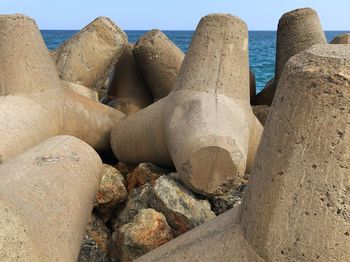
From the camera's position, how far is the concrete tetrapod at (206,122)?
7.98 ft

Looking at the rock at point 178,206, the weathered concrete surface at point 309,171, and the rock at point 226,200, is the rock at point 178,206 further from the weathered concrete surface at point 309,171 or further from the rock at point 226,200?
the weathered concrete surface at point 309,171

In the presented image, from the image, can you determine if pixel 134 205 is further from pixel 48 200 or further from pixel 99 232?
pixel 48 200

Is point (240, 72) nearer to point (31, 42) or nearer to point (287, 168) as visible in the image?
point (31, 42)

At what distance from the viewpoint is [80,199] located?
1.93 m

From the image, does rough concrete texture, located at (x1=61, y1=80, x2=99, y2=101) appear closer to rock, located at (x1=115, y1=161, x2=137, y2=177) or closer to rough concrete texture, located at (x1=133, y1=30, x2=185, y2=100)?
rough concrete texture, located at (x1=133, y1=30, x2=185, y2=100)

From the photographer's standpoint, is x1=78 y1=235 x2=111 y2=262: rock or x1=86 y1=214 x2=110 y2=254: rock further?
x1=86 y1=214 x2=110 y2=254: rock

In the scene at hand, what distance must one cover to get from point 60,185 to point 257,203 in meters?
0.76

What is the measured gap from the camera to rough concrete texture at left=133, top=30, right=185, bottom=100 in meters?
3.94

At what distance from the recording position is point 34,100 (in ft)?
10.2

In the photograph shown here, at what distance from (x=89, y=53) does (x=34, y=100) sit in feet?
3.33

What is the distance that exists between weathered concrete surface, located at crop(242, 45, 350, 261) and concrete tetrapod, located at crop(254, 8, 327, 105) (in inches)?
111

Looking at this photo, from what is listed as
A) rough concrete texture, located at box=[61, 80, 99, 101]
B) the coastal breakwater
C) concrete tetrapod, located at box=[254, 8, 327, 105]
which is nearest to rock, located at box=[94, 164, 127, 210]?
the coastal breakwater

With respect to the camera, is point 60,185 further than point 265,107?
No

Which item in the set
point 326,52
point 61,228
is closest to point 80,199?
point 61,228
